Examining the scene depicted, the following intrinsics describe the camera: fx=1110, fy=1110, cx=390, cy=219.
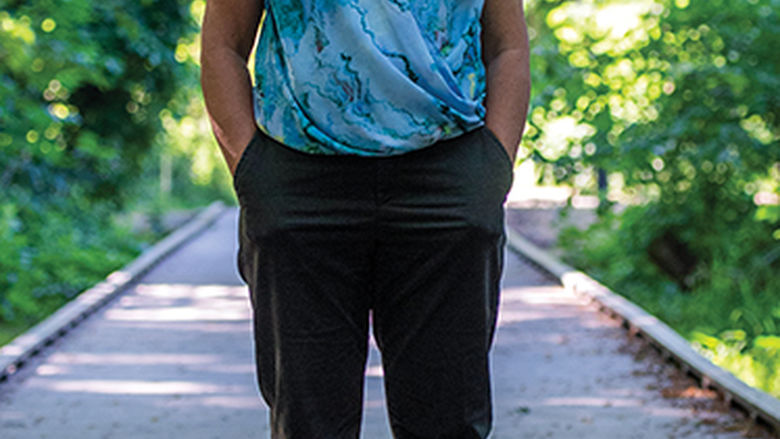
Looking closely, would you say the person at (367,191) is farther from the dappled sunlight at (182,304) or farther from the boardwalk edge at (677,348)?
the dappled sunlight at (182,304)

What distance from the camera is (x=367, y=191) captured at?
1729 millimetres

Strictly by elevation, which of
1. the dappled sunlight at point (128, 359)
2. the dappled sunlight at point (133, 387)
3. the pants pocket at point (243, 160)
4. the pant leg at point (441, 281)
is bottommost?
the dappled sunlight at point (128, 359)

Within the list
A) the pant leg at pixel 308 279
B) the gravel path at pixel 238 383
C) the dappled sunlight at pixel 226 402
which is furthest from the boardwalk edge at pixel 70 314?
the pant leg at pixel 308 279

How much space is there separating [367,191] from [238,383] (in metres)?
3.18

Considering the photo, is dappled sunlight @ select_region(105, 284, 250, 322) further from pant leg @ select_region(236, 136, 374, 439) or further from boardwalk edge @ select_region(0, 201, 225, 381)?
pant leg @ select_region(236, 136, 374, 439)

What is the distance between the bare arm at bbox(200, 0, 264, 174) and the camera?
1.82m

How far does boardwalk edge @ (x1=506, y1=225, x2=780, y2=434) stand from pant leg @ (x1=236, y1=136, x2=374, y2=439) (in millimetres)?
2389

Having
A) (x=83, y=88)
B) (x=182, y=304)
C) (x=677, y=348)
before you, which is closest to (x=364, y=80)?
(x=677, y=348)

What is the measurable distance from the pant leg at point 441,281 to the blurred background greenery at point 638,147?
406 cm

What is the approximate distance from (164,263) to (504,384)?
5530 millimetres

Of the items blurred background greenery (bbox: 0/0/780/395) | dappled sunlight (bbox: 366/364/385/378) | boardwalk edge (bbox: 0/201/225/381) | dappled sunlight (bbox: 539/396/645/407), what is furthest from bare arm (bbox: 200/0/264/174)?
blurred background greenery (bbox: 0/0/780/395)

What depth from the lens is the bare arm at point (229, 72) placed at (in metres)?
1.82

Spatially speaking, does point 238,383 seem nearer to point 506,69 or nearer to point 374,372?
point 374,372

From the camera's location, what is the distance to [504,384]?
4.75 m
